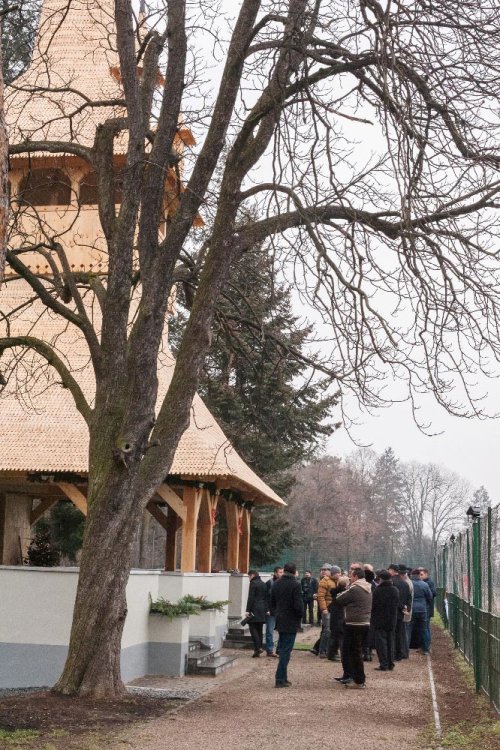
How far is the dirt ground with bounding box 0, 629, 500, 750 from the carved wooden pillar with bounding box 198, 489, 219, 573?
18.6 ft

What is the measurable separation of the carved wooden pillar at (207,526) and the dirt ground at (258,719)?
566 cm

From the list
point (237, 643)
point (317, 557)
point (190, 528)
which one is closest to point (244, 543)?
point (237, 643)

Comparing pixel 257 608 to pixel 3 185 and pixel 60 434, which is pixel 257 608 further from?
pixel 3 185

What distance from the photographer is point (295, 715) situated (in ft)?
39.7

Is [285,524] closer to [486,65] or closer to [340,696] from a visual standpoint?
A: [340,696]

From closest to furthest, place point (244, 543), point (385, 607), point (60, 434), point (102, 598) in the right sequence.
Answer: point (102, 598), point (385, 607), point (60, 434), point (244, 543)

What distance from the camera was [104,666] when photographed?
39.4 feet

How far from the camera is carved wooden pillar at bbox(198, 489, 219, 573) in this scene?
21.2 metres

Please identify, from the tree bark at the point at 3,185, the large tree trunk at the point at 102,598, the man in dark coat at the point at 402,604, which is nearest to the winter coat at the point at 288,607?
the large tree trunk at the point at 102,598

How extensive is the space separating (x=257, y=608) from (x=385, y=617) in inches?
134

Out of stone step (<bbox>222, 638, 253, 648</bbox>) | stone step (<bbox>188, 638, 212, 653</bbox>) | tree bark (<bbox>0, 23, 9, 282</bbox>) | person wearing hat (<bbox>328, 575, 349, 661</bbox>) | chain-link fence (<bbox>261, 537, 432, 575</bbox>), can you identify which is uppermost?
tree bark (<bbox>0, 23, 9, 282</bbox>)

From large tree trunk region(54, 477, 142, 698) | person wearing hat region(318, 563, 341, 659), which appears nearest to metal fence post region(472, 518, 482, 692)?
large tree trunk region(54, 477, 142, 698)

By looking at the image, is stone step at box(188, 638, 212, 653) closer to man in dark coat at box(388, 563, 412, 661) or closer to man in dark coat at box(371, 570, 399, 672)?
man in dark coat at box(371, 570, 399, 672)

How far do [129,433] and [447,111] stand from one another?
493 cm
